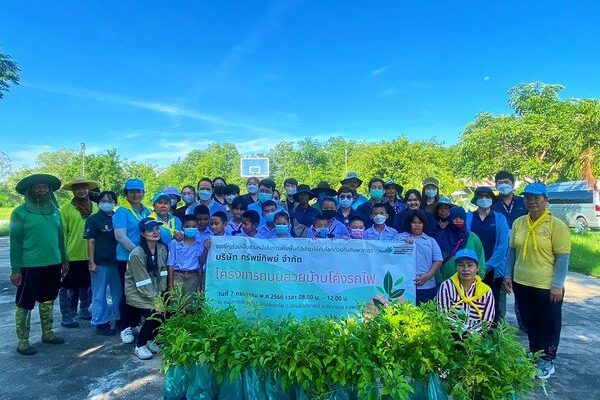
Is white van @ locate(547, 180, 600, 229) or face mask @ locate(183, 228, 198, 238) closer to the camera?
face mask @ locate(183, 228, 198, 238)

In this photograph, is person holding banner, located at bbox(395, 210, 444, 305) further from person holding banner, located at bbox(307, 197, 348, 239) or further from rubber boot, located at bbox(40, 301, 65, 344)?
rubber boot, located at bbox(40, 301, 65, 344)

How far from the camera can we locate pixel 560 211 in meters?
21.4

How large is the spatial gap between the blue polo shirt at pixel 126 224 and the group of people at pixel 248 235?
12 mm

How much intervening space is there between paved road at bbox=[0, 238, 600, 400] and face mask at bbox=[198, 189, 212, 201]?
7.74ft

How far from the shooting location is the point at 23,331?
475 centimetres

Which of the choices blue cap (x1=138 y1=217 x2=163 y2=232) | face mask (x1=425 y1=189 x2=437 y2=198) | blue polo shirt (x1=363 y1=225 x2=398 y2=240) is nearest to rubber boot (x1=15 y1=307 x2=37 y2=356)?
blue cap (x1=138 y1=217 x2=163 y2=232)

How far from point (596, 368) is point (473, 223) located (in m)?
1.89

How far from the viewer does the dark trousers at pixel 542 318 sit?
412 centimetres

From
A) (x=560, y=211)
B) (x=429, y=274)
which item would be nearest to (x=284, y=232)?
(x=429, y=274)

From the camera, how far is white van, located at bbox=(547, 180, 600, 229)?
19.1m

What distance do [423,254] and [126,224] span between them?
135 inches

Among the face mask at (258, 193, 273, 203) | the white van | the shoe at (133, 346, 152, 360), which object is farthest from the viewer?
the white van

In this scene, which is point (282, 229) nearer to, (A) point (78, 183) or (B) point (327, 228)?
(B) point (327, 228)

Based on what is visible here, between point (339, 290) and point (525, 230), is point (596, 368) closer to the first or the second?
point (525, 230)
